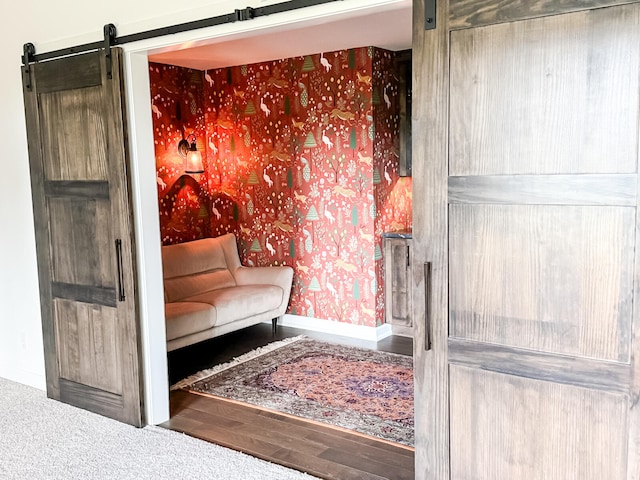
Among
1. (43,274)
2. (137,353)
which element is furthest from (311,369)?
(43,274)

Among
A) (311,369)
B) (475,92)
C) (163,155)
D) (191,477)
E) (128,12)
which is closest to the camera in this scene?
(475,92)

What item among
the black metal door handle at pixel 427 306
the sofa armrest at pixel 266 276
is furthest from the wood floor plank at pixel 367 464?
the sofa armrest at pixel 266 276

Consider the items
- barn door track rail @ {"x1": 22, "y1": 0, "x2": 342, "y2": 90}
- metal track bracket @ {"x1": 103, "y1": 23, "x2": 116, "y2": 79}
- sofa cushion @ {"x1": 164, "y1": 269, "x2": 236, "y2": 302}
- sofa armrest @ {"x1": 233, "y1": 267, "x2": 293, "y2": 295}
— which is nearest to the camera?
barn door track rail @ {"x1": 22, "y1": 0, "x2": 342, "y2": 90}

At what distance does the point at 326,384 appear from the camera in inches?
165

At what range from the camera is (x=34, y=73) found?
370 cm

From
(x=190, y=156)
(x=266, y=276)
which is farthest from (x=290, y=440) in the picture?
(x=190, y=156)

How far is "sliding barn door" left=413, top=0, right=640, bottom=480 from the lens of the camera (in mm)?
2045

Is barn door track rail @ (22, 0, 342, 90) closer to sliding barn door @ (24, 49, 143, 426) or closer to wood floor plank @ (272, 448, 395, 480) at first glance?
sliding barn door @ (24, 49, 143, 426)

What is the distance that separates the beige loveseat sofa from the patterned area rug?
0.35 m

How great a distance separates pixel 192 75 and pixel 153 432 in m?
3.79

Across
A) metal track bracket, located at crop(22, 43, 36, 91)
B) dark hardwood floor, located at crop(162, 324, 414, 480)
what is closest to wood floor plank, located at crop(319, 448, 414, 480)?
dark hardwood floor, located at crop(162, 324, 414, 480)

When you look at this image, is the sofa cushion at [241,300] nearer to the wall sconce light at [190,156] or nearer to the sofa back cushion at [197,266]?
the sofa back cushion at [197,266]

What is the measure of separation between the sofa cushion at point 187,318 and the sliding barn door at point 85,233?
0.81 meters

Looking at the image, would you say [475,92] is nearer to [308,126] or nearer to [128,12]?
[128,12]
